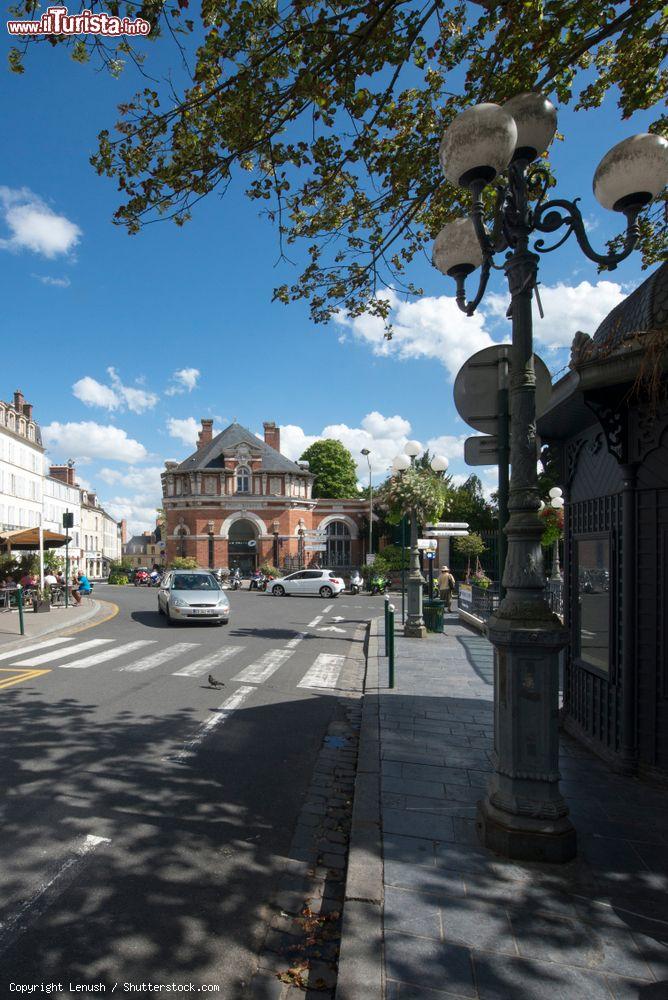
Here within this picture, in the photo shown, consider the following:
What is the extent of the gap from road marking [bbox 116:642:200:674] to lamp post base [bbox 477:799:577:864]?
7.51m

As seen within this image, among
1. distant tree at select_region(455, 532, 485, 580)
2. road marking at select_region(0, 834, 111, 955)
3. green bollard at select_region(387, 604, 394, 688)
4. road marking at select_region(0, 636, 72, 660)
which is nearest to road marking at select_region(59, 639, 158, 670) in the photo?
road marking at select_region(0, 636, 72, 660)

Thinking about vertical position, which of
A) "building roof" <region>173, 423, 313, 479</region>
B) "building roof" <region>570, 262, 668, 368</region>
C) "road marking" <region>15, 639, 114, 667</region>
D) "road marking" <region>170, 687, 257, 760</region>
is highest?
"building roof" <region>173, 423, 313, 479</region>

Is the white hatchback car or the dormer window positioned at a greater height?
the dormer window

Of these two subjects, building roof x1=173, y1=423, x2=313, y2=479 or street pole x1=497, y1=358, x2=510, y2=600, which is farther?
building roof x1=173, y1=423, x2=313, y2=479

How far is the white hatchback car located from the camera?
99.8 feet

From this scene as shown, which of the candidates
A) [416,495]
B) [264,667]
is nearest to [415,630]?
[264,667]

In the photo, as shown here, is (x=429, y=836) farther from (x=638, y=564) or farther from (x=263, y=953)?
(x=638, y=564)

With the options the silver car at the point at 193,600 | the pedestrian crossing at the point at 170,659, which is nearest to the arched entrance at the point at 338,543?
the silver car at the point at 193,600

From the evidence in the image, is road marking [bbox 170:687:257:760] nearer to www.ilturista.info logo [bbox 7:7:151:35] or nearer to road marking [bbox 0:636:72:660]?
road marking [bbox 0:636:72:660]

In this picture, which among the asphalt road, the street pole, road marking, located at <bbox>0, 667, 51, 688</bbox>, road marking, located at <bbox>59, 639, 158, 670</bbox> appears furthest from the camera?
road marking, located at <bbox>59, 639, 158, 670</bbox>

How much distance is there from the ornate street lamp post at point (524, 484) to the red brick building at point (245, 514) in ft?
138

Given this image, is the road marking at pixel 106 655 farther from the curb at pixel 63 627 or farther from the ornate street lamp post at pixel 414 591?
the ornate street lamp post at pixel 414 591

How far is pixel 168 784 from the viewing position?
4871 millimetres

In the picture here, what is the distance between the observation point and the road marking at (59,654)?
1044 cm
